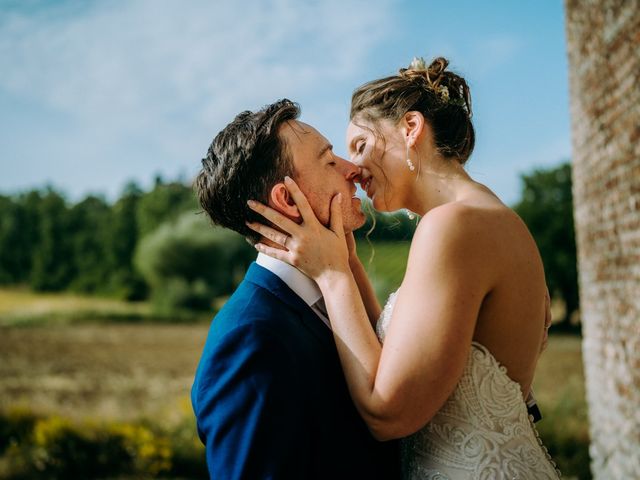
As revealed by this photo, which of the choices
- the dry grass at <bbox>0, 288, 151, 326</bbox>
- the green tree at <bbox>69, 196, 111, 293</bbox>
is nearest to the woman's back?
the dry grass at <bbox>0, 288, 151, 326</bbox>

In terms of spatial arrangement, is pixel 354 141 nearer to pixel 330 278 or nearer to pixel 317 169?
pixel 317 169

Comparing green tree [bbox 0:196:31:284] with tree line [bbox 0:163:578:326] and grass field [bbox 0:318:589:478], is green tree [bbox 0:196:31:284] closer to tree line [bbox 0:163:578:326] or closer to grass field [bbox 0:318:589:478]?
tree line [bbox 0:163:578:326]

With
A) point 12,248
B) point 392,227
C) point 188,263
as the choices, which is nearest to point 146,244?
point 188,263

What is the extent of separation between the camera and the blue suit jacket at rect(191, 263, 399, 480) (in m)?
1.45

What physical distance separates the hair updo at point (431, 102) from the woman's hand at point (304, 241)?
488mm

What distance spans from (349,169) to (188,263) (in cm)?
2461

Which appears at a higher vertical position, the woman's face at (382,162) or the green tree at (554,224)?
the green tree at (554,224)

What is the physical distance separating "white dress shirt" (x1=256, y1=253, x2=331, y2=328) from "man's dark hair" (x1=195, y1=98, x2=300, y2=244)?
0.16 meters

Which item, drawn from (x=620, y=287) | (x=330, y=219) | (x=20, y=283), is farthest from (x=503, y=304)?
(x=20, y=283)

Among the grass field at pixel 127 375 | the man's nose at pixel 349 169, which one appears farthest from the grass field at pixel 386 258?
the grass field at pixel 127 375

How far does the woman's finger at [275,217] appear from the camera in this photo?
5.68 ft

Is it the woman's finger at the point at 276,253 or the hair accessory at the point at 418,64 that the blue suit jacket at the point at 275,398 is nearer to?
the woman's finger at the point at 276,253

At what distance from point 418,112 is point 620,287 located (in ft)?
9.44

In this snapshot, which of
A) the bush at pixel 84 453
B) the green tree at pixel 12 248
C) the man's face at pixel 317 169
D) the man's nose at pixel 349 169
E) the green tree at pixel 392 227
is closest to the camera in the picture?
the man's face at pixel 317 169
